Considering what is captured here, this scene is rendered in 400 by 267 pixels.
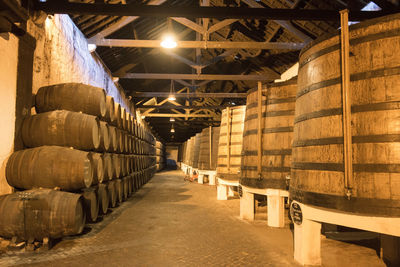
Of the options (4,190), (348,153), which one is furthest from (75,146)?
(348,153)

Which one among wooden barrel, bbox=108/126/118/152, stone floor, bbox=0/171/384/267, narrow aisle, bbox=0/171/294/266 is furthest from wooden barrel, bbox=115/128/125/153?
stone floor, bbox=0/171/384/267

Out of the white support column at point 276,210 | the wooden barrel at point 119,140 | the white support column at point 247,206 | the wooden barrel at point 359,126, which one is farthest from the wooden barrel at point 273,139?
the wooden barrel at point 119,140

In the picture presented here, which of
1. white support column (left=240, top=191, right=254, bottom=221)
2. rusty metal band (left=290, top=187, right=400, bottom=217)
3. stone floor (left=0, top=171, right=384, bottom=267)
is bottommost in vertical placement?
stone floor (left=0, top=171, right=384, bottom=267)

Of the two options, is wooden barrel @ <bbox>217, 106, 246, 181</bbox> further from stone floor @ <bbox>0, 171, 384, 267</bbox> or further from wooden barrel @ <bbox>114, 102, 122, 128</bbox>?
wooden barrel @ <bbox>114, 102, 122, 128</bbox>

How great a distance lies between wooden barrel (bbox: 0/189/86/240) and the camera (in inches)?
147

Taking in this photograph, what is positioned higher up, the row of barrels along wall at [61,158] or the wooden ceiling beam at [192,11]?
the wooden ceiling beam at [192,11]

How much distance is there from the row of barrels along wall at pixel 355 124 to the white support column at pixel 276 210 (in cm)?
142

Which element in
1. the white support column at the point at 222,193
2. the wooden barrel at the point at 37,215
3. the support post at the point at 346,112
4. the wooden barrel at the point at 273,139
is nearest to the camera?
the support post at the point at 346,112

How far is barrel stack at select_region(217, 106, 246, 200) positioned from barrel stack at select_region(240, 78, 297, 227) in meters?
1.95

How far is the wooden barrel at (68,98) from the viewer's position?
4.93 meters

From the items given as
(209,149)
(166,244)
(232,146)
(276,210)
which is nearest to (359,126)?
(276,210)

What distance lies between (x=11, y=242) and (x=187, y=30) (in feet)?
35.5

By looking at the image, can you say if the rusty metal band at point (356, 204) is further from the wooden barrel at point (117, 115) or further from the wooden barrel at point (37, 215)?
the wooden barrel at point (117, 115)

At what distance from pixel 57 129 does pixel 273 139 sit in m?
3.61
